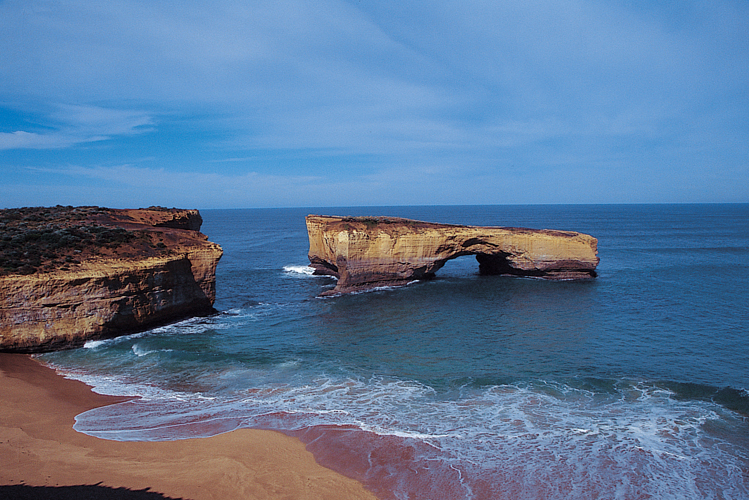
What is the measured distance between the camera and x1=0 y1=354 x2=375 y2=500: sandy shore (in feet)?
32.8

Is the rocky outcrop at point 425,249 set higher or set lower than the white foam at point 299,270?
higher

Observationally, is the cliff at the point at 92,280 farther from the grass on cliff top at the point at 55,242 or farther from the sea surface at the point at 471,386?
the sea surface at the point at 471,386

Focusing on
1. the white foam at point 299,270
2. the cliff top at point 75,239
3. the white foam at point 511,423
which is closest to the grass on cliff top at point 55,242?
the cliff top at point 75,239

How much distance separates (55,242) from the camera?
2358cm

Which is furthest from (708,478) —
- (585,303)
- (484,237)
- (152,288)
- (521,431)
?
(484,237)

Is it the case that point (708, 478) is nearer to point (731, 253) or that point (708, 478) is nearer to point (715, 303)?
point (715, 303)

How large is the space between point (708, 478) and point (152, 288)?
24258 mm

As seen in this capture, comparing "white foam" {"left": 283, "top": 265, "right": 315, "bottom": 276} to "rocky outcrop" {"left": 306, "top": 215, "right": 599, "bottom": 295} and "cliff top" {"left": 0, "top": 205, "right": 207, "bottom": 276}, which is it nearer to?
"rocky outcrop" {"left": 306, "top": 215, "right": 599, "bottom": 295}

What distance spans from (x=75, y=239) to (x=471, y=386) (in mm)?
22530

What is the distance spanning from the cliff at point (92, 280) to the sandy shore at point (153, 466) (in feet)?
23.5

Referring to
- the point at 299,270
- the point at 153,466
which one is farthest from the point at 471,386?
the point at 299,270

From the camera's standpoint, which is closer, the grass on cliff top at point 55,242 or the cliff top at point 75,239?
the grass on cliff top at point 55,242

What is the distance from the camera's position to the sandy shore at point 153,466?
1000 centimetres

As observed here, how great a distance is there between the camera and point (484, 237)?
37.6 meters
